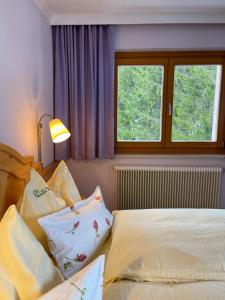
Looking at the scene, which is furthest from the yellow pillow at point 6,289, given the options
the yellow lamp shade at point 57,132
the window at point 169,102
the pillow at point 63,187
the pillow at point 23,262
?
the window at point 169,102

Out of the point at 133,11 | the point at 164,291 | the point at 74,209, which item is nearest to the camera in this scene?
the point at 164,291

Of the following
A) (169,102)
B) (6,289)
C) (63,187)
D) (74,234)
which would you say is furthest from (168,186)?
(6,289)

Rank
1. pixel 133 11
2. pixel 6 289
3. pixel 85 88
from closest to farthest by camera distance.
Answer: pixel 6 289, pixel 133 11, pixel 85 88

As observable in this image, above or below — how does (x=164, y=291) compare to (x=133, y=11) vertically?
below

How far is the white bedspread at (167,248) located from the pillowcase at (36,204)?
381mm

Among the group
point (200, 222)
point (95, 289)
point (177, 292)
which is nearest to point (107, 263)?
point (177, 292)

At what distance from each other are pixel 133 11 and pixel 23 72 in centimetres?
132

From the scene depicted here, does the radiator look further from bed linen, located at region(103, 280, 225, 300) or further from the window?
bed linen, located at region(103, 280, 225, 300)

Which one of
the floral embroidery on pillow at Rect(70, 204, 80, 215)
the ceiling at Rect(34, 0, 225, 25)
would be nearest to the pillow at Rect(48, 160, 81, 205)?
the floral embroidery on pillow at Rect(70, 204, 80, 215)

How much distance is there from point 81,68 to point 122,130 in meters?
0.81

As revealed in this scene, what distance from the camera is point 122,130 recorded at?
2939mm

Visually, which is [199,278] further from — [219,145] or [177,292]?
[219,145]

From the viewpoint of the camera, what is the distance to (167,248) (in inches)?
52.9

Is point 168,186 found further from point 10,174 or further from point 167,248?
point 10,174
